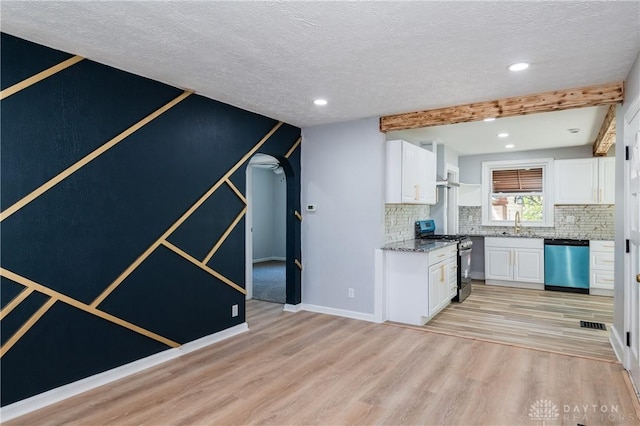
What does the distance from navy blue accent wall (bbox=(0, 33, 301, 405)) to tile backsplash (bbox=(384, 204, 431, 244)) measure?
202 centimetres

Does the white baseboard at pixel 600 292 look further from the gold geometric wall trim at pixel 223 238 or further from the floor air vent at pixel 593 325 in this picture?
the gold geometric wall trim at pixel 223 238

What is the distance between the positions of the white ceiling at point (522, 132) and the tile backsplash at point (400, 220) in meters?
1.00

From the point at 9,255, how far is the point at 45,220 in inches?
12.1

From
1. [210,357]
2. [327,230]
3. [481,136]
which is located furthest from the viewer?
[481,136]

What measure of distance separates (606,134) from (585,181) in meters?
1.79

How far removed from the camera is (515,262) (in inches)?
265

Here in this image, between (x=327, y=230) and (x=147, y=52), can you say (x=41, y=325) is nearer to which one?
(x=147, y=52)

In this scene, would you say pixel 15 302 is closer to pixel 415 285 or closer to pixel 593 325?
pixel 415 285

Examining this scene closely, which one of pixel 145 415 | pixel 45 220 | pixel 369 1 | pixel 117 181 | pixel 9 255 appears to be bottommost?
pixel 145 415

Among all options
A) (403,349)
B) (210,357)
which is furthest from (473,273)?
(210,357)

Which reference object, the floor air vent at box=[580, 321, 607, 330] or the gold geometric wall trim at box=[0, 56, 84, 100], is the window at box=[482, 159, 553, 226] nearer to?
the floor air vent at box=[580, 321, 607, 330]

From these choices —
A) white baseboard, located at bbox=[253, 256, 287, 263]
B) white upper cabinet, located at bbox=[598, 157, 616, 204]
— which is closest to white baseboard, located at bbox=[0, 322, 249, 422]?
white baseboard, located at bbox=[253, 256, 287, 263]

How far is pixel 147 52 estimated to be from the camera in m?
2.78

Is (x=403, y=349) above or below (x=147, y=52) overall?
below
